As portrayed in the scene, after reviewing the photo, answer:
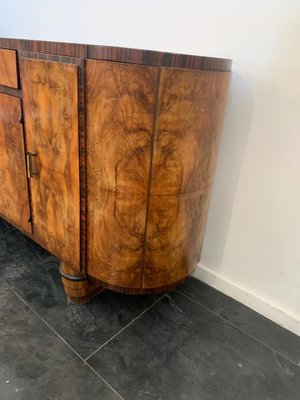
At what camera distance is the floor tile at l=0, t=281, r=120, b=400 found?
89 cm

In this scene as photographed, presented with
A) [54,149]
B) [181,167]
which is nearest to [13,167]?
[54,149]

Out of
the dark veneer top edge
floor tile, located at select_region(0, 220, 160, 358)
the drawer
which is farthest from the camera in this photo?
floor tile, located at select_region(0, 220, 160, 358)

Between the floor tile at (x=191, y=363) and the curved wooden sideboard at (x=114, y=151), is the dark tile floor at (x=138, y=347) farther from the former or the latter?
the curved wooden sideboard at (x=114, y=151)

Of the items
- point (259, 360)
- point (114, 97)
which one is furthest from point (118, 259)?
point (259, 360)

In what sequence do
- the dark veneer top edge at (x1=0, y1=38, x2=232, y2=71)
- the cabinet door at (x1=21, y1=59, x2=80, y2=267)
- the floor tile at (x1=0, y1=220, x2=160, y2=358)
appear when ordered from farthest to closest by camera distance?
the floor tile at (x1=0, y1=220, x2=160, y2=358)
the cabinet door at (x1=21, y1=59, x2=80, y2=267)
the dark veneer top edge at (x1=0, y1=38, x2=232, y2=71)

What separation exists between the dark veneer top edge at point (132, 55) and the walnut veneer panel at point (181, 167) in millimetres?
20

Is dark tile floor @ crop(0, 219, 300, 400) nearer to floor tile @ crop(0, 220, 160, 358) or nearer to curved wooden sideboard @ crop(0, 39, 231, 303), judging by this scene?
floor tile @ crop(0, 220, 160, 358)

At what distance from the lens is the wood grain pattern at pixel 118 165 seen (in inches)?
30.3

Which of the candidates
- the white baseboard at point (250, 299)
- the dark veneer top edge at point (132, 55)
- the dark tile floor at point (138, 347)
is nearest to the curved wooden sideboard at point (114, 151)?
the dark veneer top edge at point (132, 55)

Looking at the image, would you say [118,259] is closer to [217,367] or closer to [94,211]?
[94,211]

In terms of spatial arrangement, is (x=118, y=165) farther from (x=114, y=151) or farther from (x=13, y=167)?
(x=13, y=167)

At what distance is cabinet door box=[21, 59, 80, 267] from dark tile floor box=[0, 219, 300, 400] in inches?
10.2

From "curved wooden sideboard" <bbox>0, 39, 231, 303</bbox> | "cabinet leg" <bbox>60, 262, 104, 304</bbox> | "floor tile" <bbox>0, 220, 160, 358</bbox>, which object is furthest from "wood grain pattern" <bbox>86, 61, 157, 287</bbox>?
"floor tile" <bbox>0, 220, 160, 358</bbox>

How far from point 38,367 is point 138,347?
0.33 meters
